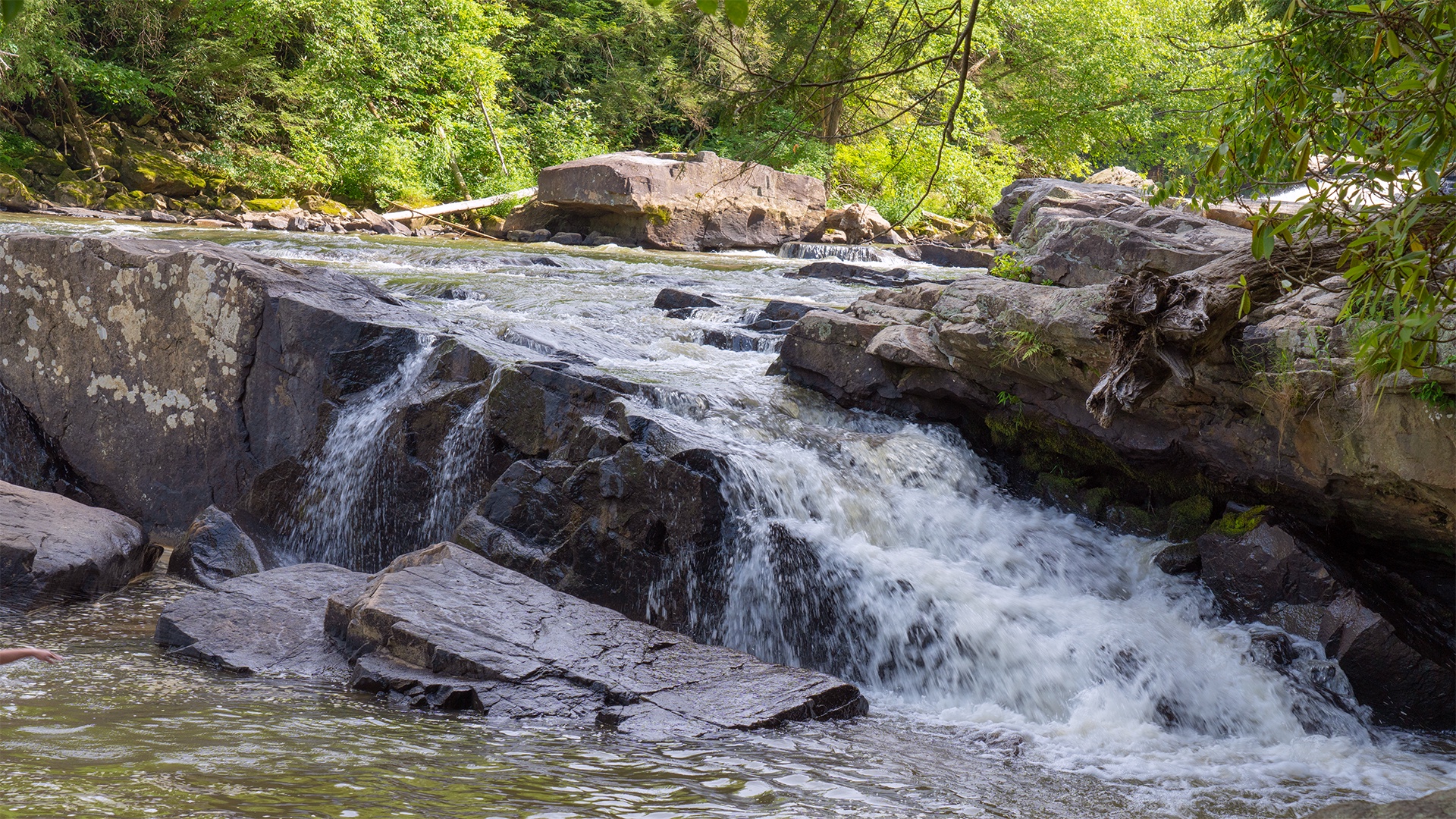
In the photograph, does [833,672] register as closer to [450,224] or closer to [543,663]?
[543,663]

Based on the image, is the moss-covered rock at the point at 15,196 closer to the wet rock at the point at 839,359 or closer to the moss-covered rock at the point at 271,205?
the moss-covered rock at the point at 271,205

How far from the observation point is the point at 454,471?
22.5 feet

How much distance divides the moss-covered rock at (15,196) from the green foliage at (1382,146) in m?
21.5

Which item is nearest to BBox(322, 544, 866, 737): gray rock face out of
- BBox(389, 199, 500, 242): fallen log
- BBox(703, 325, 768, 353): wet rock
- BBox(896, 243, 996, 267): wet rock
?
BBox(703, 325, 768, 353): wet rock

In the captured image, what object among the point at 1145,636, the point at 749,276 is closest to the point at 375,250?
the point at 749,276

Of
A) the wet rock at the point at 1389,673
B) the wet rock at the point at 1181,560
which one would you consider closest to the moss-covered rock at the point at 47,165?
the wet rock at the point at 1181,560

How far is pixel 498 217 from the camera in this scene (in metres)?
23.5

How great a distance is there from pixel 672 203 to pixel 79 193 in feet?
39.5

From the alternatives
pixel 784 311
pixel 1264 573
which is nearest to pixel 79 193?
pixel 784 311

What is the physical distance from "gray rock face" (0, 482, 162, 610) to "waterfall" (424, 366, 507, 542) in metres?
1.81

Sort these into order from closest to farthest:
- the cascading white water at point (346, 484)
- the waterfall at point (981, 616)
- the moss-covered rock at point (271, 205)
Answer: the waterfall at point (981, 616) → the cascading white water at point (346, 484) → the moss-covered rock at point (271, 205)

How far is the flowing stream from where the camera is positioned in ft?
11.4

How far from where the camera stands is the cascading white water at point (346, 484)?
696 centimetres

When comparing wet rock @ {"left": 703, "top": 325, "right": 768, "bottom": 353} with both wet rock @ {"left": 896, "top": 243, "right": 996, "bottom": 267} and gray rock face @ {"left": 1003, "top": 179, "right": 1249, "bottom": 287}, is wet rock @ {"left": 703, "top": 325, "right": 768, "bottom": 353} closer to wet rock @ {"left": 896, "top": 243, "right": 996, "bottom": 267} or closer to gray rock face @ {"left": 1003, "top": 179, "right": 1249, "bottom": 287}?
gray rock face @ {"left": 1003, "top": 179, "right": 1249, "bottom": 287}
